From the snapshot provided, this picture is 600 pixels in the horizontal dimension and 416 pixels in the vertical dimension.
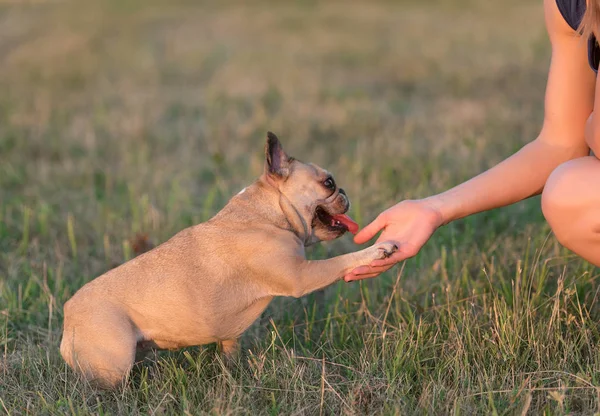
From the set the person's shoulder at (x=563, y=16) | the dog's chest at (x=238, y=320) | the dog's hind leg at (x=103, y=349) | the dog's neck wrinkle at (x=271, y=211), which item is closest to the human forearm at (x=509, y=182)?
the person's shoulder at (x=563, y=16)

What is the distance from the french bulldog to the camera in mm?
3408

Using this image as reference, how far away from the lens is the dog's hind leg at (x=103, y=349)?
3.37 m

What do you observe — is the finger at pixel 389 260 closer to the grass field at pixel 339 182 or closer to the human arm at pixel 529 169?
the human arm at pixel 529 169

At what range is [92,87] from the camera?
995cm

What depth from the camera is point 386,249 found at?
3.41 metres

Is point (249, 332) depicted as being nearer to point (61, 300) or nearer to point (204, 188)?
point (61, 300)

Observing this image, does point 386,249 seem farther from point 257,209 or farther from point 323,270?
point 257,209

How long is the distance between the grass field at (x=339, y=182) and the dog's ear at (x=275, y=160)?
691 mm

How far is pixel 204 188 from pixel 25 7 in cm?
1263

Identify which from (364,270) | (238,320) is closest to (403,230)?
(364,270)

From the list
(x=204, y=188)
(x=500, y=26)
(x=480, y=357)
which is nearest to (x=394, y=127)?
(x=204, y=188)

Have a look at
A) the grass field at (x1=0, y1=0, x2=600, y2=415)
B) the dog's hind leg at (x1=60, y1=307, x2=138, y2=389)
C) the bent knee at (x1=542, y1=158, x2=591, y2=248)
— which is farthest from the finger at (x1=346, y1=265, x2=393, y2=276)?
the dog's hind leg at (x1=60, y1=307, x2=138, y2=389)

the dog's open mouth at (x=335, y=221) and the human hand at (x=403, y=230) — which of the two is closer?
the human hand at (x=403, y=230)

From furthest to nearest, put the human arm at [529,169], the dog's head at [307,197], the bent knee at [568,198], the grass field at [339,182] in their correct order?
the dog's head at [307,197], the human arm at [529,169], the grass field at [339,182], the bent knee at [568,198]
